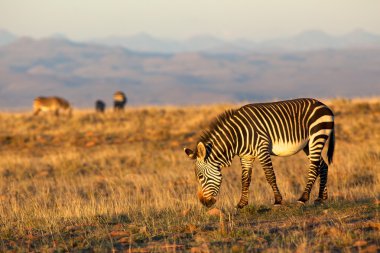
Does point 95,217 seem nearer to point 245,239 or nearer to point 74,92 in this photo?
point 245,239

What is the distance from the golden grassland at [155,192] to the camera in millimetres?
8695

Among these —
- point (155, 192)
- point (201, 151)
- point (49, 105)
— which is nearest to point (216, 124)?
point (201, 151)

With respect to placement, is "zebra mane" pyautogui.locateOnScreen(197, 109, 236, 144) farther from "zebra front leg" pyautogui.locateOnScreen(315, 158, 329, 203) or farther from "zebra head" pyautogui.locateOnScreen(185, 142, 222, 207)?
"zebra front leg" pyautogui.locateOnScreen(315, 158, 329, 203)

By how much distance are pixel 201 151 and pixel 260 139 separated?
1019 millimetres

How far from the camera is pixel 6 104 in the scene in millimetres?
159375

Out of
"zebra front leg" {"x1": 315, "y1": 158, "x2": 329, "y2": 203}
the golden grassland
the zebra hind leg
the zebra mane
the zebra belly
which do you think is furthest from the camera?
"zebra front leg" {"x1": 315, "y1": 158, "x2": 329, "y2": 203}

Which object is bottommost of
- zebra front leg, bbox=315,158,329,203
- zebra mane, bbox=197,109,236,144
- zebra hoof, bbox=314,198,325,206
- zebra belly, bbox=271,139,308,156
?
zebra hoof, bbox=314,198,325,206

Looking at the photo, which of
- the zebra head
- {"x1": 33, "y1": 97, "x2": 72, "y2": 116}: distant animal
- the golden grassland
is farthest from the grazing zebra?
{"x1": 33, "y1": 97, "x2": 72, "y2": 116}: distant animal

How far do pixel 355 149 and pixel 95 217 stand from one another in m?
12.2

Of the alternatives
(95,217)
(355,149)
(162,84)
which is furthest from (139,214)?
(162,84)

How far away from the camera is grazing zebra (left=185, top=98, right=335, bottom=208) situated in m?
11.2

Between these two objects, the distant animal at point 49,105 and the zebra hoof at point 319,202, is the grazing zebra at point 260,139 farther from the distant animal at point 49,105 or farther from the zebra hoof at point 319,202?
the distant animal at point 49,105

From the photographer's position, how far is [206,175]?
11.2 metres

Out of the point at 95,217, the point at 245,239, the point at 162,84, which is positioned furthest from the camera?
the point at 162,84
